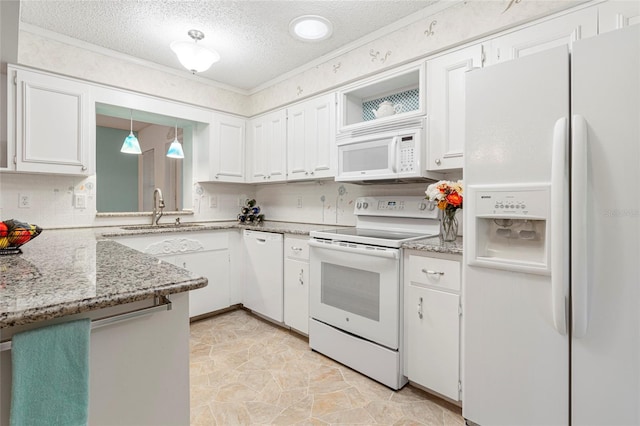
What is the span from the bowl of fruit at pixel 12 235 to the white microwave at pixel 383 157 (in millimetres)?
1921

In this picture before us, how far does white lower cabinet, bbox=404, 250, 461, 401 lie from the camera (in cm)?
174

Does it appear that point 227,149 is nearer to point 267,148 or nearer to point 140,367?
point 267,148

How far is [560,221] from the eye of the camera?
122 cm

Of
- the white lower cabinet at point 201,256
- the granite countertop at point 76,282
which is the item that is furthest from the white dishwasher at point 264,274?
the granite countertop at point 76,282

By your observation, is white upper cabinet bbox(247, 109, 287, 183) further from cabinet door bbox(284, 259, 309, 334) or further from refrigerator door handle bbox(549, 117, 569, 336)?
refrigerator door handle bbox(549, 117, 569, 336)

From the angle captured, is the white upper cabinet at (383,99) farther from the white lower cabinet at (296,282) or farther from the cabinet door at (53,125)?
the cabinet door at (53,125)

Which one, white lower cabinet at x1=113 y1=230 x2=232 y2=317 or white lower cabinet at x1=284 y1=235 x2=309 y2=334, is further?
white lower cabinet at x1=113 y1=230 x2=232 y2=317

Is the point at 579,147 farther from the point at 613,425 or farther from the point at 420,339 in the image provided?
the point at 420,339

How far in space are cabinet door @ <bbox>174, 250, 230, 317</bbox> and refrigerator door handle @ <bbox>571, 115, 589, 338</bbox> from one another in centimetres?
275

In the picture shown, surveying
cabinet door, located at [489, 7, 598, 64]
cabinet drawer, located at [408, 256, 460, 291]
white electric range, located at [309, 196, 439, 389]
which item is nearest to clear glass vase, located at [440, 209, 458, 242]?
white electric range, located at [309, 196, 439, 389]

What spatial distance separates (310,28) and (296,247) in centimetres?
171

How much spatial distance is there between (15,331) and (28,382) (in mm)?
116

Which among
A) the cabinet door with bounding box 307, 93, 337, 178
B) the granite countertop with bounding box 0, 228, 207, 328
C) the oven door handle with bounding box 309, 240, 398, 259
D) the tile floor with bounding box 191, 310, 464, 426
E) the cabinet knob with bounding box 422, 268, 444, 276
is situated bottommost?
the tile floor with bounding box 191, 310, 464, 426

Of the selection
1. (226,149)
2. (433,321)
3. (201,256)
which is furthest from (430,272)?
(226,149)
